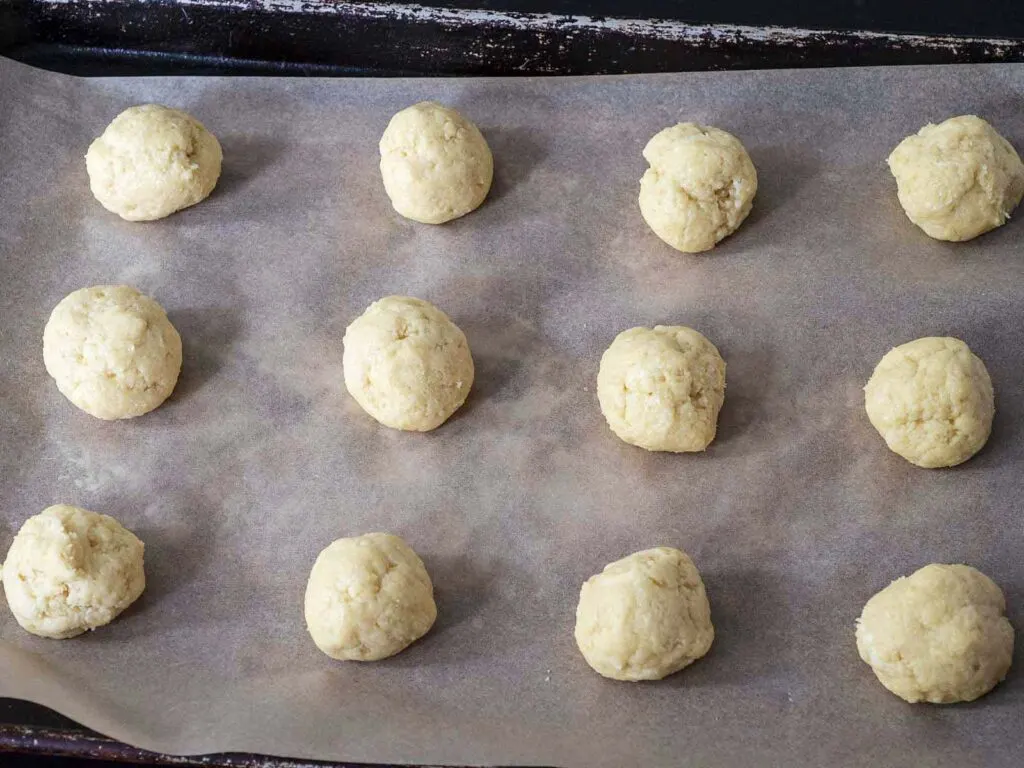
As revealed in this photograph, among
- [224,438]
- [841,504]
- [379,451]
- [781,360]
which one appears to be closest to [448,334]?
[379,451]

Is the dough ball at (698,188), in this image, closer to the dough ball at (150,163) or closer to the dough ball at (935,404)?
the dough ball at (935,404)

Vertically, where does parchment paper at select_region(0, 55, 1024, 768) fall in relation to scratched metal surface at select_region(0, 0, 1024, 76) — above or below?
below

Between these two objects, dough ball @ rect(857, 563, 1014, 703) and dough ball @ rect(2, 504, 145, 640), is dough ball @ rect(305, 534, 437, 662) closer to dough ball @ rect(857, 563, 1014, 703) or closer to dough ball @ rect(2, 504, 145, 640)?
dough ball @ rect(2, 504, 145, 640)

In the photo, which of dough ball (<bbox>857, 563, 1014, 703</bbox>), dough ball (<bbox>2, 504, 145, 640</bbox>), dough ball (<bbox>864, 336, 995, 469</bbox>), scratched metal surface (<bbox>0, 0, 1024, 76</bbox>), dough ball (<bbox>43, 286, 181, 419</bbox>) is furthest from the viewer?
scratched metal surface (<bbox>0, 0, 1024, 76</bbox>)

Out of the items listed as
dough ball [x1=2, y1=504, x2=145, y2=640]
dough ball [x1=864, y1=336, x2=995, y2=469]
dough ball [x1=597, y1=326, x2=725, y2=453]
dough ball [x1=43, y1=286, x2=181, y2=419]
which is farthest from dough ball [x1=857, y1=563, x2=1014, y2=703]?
dough ball [x1=43, y1=286, x2=181, y2=419]

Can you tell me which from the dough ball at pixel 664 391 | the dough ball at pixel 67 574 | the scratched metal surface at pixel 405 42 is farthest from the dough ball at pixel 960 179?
the dough ball at pixel 67 574

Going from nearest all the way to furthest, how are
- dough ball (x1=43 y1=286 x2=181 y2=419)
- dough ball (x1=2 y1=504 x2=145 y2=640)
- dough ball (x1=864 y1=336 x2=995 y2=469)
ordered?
dough ball (x1=2 y1=504 x2=145 y2=640)
dough ball (x1=864 y1=336 x2=995 y2=469)
dough ball (x1=43 y1=286 x2=181 y2=419)

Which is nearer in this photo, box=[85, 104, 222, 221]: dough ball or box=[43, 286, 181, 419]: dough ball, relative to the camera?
box=[43, 286, 181, 419]: dough ball
